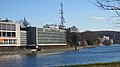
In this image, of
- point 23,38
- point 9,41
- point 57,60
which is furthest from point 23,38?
point 57,60

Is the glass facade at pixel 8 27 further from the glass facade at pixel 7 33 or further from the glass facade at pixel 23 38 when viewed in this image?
the glass facade at pixel 23 38

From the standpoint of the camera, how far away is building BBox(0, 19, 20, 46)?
422 feet

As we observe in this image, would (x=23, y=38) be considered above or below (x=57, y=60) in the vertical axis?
above

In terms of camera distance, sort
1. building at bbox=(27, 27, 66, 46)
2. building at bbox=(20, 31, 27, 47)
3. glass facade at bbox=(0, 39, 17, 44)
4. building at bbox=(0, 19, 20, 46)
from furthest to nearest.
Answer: building at bbox=(27, 27, 66, 46) → building at bbox=(20, 31, 27, 47) → glass facade at bbox=(0, 39, 17, 44) → building at bbox=(0, 19, 20, 46)

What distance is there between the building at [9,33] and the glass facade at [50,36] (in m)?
18.9

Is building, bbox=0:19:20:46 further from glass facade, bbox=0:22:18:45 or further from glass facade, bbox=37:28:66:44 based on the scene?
glass facade, bbox=37:28:66:44

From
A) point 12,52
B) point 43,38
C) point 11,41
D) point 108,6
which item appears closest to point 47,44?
point 43,38

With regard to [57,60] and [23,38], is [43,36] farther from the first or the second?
[57,60]

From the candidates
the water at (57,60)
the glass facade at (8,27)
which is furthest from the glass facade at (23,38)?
the water at (57,60)

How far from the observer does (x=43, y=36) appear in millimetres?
156750

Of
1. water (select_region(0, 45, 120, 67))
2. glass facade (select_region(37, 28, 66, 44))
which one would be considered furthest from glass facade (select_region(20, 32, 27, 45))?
water (select_region(0, 45, 120, 67))

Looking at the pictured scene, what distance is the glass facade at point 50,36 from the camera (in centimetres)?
15512

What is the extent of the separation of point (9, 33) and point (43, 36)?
92.6 feet

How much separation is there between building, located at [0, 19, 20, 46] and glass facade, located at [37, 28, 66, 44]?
1893 cm
